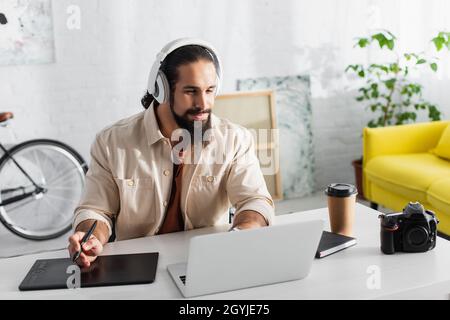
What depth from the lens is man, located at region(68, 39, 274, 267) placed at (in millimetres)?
1868

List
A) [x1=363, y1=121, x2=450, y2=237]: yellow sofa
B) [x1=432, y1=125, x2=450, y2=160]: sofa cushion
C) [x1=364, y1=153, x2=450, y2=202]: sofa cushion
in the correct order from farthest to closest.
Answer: [x1=432, y1=125, x2=450, y2=160]: sofa cushion < [x1=364, y1=153, x2=450, y2=202]: sofa cushion < [x1=363, y1=121, x2=450, y2=237]: yellow sofa

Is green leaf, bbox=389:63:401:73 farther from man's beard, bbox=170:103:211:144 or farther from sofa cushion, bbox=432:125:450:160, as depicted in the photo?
man's beard, bbox=170:103:211:144

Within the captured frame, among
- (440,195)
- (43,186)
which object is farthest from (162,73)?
(43,186)

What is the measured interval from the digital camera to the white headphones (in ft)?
2.31

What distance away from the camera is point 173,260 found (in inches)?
62.2

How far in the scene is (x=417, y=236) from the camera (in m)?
1.56

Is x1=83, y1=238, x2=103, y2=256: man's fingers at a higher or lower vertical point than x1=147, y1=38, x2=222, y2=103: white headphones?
lower

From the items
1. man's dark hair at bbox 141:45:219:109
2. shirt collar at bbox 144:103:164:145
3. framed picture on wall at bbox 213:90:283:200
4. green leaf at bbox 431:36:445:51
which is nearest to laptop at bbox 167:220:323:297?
shirt collar at bbox 144:103:164:145

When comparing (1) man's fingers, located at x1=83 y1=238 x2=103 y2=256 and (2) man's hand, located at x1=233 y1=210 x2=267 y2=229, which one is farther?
(2) man's hand, located at x1=233 y1=210 x2=267 y2=229

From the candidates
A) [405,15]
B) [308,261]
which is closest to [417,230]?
[308,261]

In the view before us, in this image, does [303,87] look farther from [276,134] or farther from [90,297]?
[90,297]

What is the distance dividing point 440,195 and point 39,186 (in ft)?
7.55

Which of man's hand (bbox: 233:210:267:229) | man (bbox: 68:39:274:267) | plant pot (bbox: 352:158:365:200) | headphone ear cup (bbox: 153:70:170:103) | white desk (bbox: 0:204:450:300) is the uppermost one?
headphone ear cup (bbox: 153:70:170:103)
